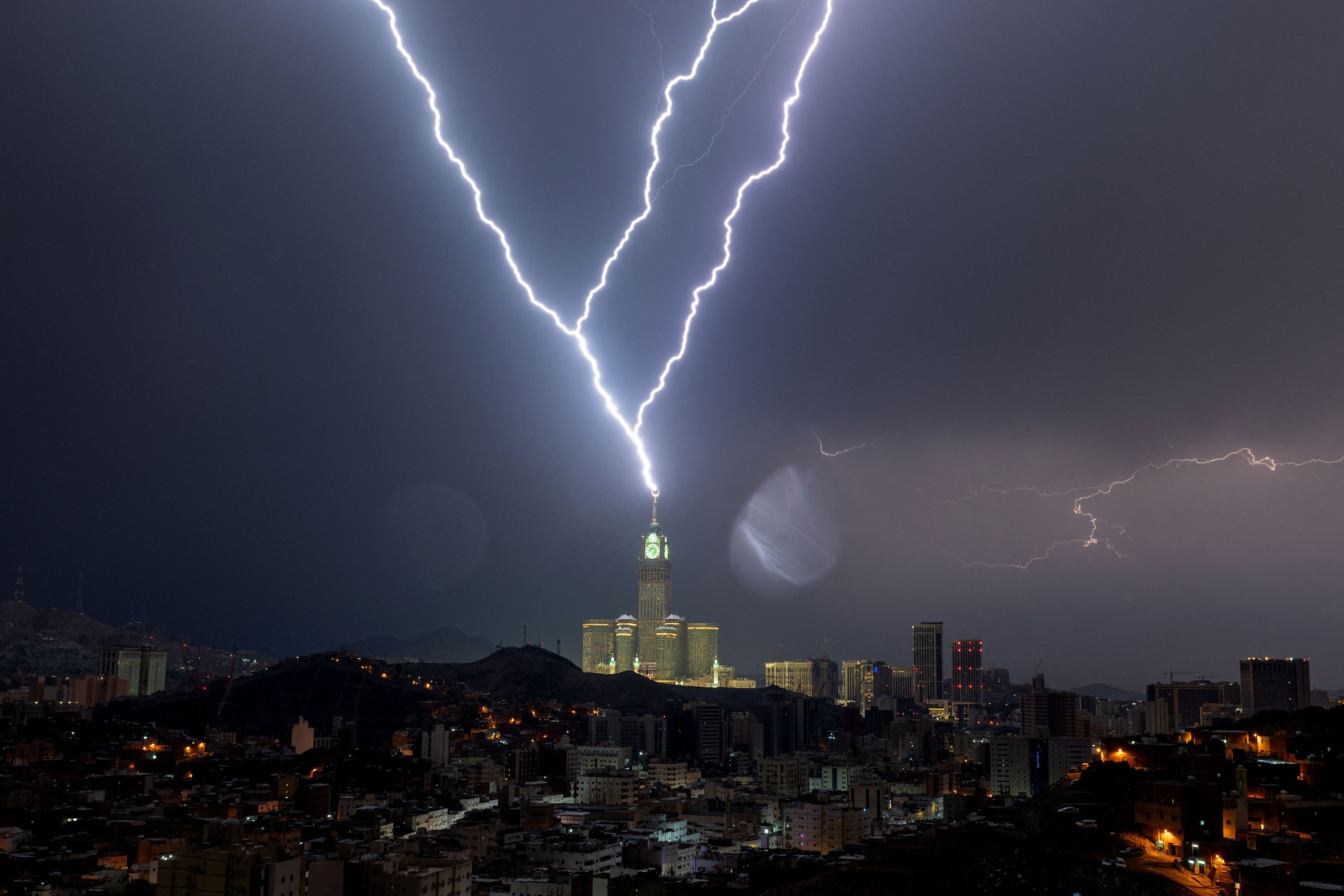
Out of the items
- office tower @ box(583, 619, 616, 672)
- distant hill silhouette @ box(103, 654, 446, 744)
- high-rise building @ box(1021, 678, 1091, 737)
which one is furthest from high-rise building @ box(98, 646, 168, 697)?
Result: high-rise building @ box(1021, 678, 1091, 737)

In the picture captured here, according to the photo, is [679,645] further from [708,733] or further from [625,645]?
[708,733]

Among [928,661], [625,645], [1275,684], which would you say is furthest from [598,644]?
[1275,684]

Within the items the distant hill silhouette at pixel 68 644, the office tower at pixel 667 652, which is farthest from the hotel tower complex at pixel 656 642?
the distant hill silhouette at pixel 68 644

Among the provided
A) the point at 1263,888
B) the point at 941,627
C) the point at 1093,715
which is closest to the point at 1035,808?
the point at 1263,888

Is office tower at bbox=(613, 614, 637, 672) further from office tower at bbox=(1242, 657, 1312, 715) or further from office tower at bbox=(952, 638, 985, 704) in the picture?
office tower at bbox=(1242, 657, 1312, 715)

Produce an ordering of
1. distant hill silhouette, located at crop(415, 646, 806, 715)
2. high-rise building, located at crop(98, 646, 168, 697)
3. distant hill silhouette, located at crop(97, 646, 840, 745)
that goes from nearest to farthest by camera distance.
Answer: distant hill silhouette, located at crop(97, 646, 840, 745), high-rise building, located at crop(98, 646, 168, 697), distant hill silhouette, located at crop(415, 646, 806, 715)
